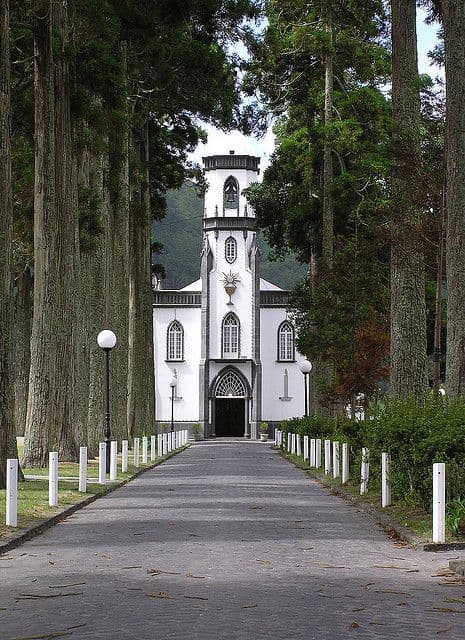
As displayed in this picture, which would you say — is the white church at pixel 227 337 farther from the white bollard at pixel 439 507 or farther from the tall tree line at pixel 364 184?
the white bollard at pixel 439 507

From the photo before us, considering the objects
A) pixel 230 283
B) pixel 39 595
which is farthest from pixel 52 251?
pixel 230 283

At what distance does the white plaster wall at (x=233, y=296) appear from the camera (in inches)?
3563

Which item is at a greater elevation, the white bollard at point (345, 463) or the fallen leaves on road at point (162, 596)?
the white bollard at point (345, 463)

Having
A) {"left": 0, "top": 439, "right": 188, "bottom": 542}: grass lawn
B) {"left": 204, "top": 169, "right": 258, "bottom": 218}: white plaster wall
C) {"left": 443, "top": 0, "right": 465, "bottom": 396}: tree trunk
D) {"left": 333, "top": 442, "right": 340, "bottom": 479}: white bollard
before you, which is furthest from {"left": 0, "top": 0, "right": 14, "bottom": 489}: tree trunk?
{"left": 204, "top": 169, "right": 258, "bottom": 218}: white plaster wall

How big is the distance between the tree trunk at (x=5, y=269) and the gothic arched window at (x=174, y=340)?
7033 cm

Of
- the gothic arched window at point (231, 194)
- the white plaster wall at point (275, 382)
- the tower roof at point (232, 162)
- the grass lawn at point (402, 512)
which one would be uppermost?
the tower roof at point (232, 162)

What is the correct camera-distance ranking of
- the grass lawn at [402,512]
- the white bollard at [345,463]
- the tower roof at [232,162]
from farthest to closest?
1. the tower roof at [232,162]
2. the white bollard at [345,463]
3. the grass lawn at [402,512]

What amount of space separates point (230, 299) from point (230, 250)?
3.51 metres

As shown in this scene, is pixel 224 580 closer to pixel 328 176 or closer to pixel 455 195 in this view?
pixel 455 195

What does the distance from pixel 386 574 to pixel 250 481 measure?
56.6ft

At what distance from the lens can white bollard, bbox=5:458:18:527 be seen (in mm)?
15535

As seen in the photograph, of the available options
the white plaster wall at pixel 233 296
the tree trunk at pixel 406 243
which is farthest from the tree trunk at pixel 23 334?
the tree trunk at pixel 406 243

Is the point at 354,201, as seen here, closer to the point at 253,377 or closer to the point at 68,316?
the point at 68,316

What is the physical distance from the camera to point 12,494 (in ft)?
51.2
